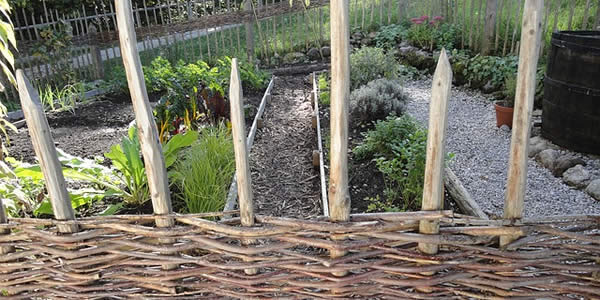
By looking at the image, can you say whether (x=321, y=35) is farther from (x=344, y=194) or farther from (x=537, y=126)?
(x=344, y=194)

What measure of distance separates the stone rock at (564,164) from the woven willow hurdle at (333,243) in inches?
114

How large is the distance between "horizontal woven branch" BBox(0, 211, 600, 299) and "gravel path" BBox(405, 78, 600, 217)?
0.83m

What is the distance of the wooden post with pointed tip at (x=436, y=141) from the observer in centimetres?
136

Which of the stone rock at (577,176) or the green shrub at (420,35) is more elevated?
the green shrub at (420,35)

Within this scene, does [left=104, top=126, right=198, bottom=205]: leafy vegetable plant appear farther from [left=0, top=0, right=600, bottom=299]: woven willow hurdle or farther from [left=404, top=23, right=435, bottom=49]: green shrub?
[left=404, top=23, right=435, bottom=49]: green shrub

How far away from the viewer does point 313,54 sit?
9922 millimetres

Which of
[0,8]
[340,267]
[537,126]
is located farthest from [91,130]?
[537,126]

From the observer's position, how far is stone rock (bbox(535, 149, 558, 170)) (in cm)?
429

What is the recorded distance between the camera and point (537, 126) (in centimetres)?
526

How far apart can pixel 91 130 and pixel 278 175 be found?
2.28 meters

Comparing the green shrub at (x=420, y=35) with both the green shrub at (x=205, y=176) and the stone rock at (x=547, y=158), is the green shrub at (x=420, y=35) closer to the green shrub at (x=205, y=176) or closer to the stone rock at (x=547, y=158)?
the stone rock at (x=547, y=158)

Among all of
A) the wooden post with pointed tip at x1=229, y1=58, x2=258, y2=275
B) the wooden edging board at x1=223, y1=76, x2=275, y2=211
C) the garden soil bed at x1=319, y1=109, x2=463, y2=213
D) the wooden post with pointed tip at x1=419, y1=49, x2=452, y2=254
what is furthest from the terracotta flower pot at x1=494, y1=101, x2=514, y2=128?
the wooden post with pointed tip at x1=229, y1=58, x2=258, y2=275

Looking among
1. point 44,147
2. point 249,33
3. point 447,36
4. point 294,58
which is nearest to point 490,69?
point 447,36

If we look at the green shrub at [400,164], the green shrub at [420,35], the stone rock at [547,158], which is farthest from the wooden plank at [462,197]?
the green shrub at [420,35]
